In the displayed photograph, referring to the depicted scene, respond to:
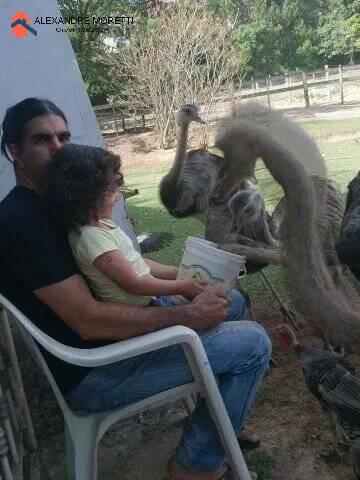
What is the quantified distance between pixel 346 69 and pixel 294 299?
27.7 m

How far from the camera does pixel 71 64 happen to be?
3.65 meters

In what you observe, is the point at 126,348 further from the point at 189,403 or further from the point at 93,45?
the point at 93,45

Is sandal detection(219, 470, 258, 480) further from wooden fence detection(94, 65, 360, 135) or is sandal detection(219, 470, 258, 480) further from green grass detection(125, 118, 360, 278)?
wooden fence detection(94, 65, 360, 135)

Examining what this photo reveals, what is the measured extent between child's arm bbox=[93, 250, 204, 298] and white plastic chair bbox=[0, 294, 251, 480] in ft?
0.59

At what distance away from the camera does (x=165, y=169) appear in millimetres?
14438

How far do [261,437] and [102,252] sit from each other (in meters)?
1.41

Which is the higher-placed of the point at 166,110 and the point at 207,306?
the point at 207,306

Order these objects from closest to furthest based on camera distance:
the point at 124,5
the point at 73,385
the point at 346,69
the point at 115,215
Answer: the point at 73,385, the point at 115,215, the point at 124,5, the point at 346,69

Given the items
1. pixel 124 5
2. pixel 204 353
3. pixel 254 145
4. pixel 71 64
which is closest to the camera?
pixel 204 353

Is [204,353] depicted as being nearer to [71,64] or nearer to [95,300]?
[95,300]

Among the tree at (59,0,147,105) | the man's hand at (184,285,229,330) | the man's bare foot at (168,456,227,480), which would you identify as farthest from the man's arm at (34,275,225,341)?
the tree at (59,0,147,105)

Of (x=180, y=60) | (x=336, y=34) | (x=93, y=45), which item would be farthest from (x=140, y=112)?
(x=336, y=34)

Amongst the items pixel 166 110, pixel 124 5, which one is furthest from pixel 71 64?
pixel 124 5

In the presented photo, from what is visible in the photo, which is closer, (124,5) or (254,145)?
(254,145)
